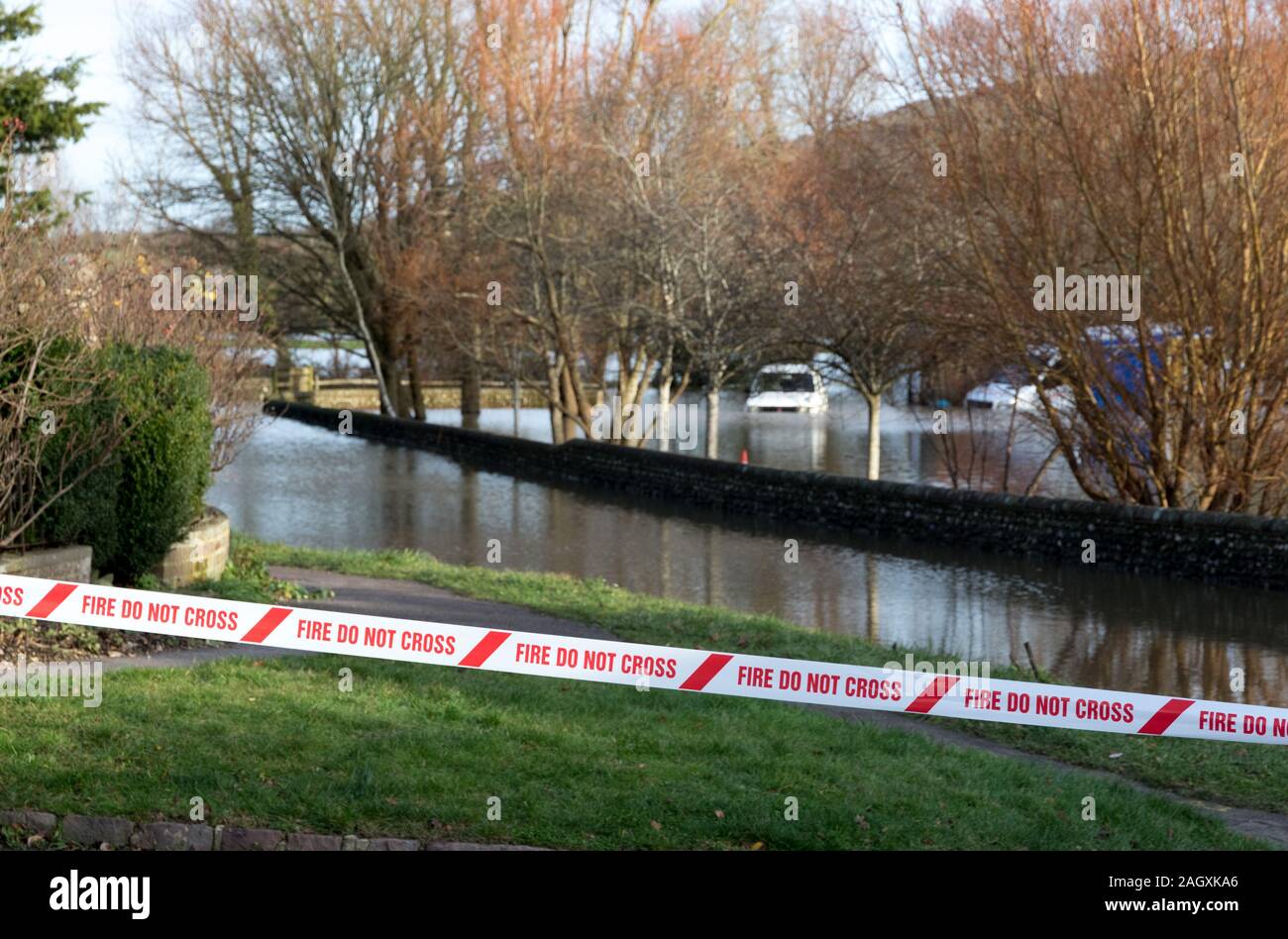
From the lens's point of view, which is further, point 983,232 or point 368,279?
point 368,279

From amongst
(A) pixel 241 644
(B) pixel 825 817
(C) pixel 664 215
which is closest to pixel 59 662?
(A) pixel 241 644

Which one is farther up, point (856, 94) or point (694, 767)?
point (856, 94)

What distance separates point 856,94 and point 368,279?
55.6 ft

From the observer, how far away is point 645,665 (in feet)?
29.9

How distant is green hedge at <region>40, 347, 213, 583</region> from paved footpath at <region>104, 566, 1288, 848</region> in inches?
61.2

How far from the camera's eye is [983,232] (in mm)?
22203

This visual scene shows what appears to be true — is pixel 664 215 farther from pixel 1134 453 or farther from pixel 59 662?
pixel 59 662

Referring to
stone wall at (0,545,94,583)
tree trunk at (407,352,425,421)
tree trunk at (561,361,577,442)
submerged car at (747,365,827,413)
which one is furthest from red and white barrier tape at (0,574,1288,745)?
submerged car at (747,365,827,413)

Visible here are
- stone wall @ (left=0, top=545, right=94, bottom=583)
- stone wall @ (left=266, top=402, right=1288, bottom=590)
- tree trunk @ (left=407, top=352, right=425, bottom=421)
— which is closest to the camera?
stone wall @ (left=0, top=545, right=94, bottom=583)

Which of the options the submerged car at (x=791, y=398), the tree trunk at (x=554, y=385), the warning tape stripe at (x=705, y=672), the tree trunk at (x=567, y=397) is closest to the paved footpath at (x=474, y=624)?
the warning tape stripe at (x=705, y=672)

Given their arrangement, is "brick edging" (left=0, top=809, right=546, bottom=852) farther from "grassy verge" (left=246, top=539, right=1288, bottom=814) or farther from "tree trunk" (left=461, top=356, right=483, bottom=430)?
"tree trunk" (left=461, top=356, right=483, bottom=430)

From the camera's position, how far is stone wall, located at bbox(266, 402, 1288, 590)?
18.9 metres

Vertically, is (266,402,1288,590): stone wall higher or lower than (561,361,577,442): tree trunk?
lower

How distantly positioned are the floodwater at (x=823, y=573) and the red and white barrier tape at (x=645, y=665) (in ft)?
14.9
